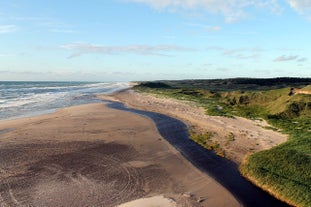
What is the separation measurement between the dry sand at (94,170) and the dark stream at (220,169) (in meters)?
0.60

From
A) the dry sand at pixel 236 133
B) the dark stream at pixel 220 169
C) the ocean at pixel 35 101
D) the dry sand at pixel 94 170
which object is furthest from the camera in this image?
the ocean at pixel 35 101

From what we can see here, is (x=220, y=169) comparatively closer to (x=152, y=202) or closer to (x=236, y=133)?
(x=152, y=202)

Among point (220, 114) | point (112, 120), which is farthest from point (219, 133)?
point (112, 120)

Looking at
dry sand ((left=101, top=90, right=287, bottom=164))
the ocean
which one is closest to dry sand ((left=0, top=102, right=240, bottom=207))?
dry sand ((left=101, top=90, right=287, bottom=164))

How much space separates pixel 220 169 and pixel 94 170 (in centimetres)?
804

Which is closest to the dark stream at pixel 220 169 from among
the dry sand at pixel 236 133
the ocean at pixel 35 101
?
the dry sand at pixel 236 133

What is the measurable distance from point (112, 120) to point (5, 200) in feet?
69.1

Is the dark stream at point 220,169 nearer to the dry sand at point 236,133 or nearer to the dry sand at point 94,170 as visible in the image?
the dry sand at point 94,170

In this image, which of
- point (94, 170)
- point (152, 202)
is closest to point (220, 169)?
point (152, 202)

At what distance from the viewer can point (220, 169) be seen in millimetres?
17891

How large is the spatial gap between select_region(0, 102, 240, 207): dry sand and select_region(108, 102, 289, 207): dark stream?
0.60 m

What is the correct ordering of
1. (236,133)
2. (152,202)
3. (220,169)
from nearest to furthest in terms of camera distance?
(152,202) < (220,169) < (236,133)

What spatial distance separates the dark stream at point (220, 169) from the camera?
45.9ft

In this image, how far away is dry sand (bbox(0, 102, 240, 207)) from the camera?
45.3ft
